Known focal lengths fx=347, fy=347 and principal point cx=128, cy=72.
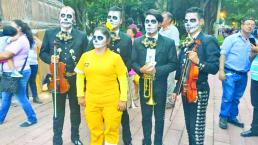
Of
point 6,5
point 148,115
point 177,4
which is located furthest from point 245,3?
point 148,115

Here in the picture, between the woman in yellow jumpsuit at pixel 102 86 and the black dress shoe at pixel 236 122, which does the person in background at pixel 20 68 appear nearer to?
the woman in yellow jumpsuit at pixel 102 86

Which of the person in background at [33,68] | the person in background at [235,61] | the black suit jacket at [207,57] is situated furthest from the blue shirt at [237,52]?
the person in background at [33,68]

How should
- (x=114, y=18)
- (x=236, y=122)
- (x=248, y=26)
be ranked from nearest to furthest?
(x=114, y=18) < (x=248, y=26) < (x=236, y=122)

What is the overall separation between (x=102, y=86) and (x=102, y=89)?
0.14 feet

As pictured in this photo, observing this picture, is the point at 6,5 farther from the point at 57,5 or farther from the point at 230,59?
the point at 230,59

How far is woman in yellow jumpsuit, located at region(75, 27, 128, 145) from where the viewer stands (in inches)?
184

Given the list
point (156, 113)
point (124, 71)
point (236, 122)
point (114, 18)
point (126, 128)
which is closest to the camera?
point (124, 71)

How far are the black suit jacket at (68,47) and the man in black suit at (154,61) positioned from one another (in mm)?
853

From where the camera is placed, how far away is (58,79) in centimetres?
521

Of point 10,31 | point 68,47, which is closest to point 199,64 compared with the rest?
point 68,47

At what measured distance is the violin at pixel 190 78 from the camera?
458cm

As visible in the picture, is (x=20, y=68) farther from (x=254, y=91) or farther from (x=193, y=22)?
(x=254, y=91)

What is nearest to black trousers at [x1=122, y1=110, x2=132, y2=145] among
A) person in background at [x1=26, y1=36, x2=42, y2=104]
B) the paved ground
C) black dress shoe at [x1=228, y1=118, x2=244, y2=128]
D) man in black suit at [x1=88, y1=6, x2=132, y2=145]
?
man in black suit at [x1=88, y1=6, x2=132, y2=145]

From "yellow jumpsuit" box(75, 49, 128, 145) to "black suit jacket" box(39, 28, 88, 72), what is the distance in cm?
48
